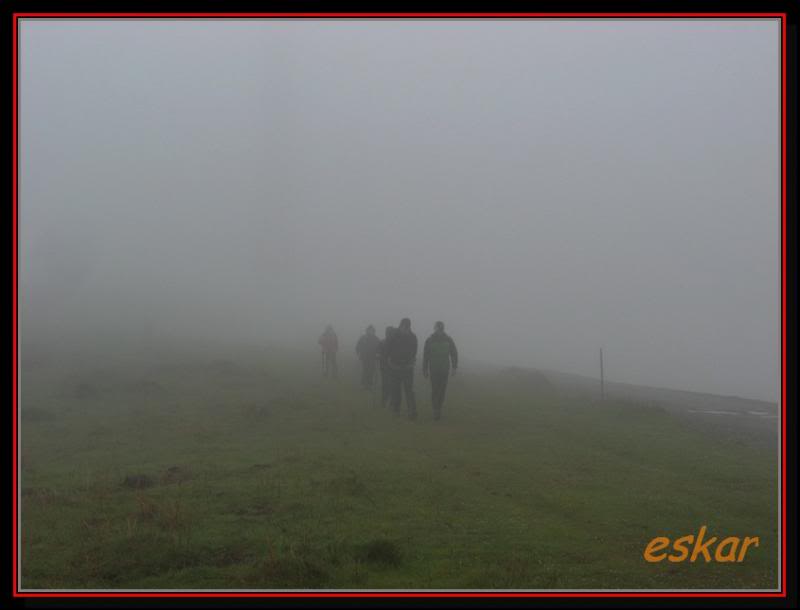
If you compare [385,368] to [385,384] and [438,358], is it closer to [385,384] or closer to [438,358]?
[385,384]

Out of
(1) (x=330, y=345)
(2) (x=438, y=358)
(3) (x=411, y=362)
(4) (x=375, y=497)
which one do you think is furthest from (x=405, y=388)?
(1) (x=330, y=345)

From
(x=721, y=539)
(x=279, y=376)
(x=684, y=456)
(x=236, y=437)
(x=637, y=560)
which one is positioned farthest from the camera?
(x=279, y=376)

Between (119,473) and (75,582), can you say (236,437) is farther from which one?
(75,582)

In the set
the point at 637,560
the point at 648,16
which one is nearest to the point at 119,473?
the point at 637,560

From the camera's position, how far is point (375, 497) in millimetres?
10812

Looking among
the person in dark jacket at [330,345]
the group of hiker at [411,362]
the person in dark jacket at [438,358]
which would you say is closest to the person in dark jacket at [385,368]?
the group of hiker at [411,362]

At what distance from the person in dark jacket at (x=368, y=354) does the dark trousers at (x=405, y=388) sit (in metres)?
5.37

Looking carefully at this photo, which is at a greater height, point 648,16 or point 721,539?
point 648,16

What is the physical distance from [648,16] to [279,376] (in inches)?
890

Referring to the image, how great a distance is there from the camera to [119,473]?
12500 millimetres

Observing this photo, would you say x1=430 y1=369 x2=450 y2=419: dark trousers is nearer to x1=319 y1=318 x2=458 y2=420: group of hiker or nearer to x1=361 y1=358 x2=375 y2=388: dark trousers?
x1=319 y1=318 x2=458 y2=420: group of hiker

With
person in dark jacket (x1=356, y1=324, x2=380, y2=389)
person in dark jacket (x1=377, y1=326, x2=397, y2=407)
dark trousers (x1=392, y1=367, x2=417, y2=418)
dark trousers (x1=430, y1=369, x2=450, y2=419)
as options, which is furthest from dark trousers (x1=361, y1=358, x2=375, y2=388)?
dark trousers (x1=430, y1=369, x2=450, y2=419)

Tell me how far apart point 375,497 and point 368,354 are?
16.0 meters

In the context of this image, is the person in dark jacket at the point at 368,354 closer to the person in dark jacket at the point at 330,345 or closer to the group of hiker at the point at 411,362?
the person in dark jacket at the point at 330,345
